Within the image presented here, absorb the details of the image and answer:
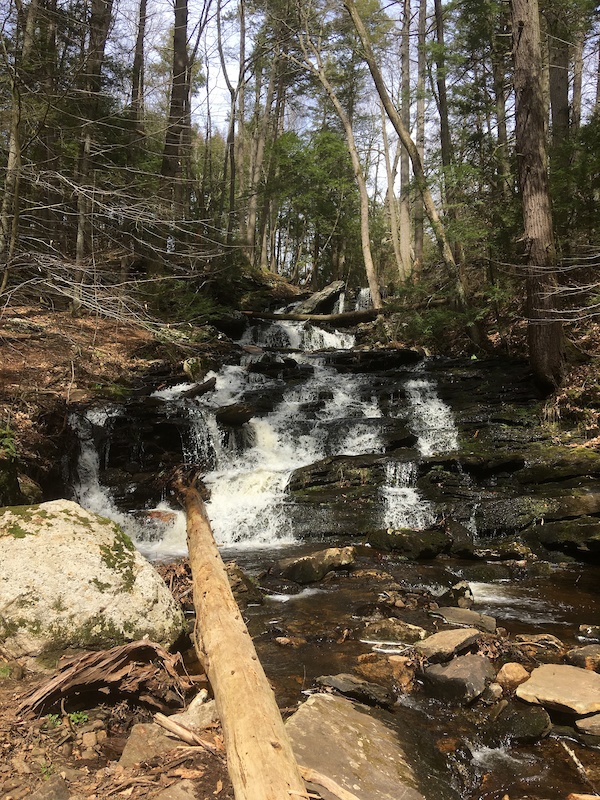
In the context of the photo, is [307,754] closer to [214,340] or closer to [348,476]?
[348,476]

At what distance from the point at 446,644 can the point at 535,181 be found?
9.46m

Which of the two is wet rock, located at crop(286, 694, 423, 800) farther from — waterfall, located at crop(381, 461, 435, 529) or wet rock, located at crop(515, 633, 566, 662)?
waterfall, located at crop(381, 461, 435, 529)

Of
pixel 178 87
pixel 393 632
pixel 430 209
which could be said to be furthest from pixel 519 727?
pixel 178 87

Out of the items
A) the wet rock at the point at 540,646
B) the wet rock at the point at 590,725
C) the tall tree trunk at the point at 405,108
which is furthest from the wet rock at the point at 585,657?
the tall tree trunk at the point at 405,108

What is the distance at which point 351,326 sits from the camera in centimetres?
2059

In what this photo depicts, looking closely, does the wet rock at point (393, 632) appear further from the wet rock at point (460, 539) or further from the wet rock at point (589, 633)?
the wet rock at point (460, 539)

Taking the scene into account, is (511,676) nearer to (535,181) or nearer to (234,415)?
(234,415)

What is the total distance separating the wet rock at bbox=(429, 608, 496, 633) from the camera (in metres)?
4.84

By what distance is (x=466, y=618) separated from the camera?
5.00m


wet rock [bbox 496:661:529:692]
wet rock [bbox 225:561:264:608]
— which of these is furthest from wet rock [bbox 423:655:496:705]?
wet rock [bbox 225:561:264:608]

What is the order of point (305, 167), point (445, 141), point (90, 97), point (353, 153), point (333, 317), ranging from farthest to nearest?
point (305, 167) → point (333, 317) → point (353, 153) → point (445, 141) → point (90, 97)

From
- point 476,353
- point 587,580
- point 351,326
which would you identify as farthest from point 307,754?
point 351,326

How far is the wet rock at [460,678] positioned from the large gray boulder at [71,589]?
2.00 meters

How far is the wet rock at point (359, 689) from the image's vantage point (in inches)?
141
